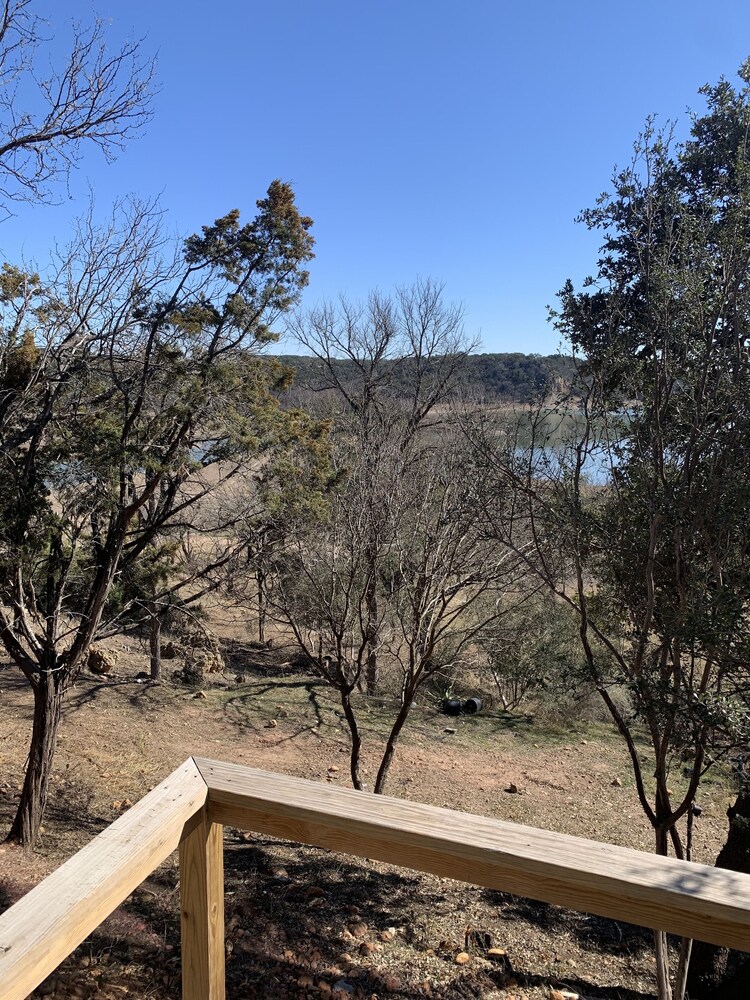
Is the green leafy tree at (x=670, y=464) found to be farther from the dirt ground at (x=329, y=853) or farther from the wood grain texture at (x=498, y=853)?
the wood grain texture at (x=498, y=853)

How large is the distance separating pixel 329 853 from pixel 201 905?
5.55 m

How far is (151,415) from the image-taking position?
6547 mm

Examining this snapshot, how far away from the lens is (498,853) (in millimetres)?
1330

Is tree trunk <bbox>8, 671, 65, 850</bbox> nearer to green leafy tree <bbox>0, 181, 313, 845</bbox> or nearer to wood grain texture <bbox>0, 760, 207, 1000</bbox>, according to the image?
green leafy tree <bbox>0, 181, 313, 845</bbox>

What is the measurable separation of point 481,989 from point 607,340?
4035 mm

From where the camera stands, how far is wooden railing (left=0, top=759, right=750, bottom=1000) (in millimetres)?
1150

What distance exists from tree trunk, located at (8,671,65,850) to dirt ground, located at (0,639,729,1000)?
19cm

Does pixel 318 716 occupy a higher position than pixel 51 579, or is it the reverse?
pixel 51 579

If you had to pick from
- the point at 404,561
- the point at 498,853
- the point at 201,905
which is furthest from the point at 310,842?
the point at 404,561

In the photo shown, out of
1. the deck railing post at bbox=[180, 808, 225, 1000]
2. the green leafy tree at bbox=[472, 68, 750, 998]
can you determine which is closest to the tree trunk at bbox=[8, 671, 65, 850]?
the green leafy tree at bbox=[472, 68, 750, 998]

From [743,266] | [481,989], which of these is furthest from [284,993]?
[743,266]

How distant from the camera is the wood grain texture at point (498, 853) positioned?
123 cm

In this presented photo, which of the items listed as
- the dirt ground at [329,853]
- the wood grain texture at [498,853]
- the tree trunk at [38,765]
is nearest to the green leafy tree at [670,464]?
the dirt ground at [329,853]

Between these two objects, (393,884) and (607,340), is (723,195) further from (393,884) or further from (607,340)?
(393,884)
